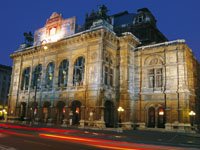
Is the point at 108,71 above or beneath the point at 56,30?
beneath

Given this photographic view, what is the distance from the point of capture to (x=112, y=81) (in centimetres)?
3519

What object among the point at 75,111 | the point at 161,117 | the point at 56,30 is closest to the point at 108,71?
the point at 75,111

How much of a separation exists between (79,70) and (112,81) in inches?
234

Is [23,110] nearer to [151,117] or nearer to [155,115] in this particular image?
[151,117]

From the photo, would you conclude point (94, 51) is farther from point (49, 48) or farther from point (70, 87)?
point (49, 48)

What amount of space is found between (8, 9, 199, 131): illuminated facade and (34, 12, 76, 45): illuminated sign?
273 millimetres

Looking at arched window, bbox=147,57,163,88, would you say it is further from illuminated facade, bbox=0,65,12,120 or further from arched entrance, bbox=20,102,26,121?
illuminated facade, bbox=0,65,12,120

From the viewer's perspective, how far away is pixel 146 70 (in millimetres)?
35844

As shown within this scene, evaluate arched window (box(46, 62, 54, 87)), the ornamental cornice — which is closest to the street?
the ornamental cornice

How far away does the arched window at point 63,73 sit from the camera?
121 feet

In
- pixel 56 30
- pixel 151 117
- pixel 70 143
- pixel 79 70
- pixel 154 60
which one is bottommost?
pixel 70 143

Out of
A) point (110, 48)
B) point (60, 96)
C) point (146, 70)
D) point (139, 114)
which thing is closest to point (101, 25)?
point (110, 48)

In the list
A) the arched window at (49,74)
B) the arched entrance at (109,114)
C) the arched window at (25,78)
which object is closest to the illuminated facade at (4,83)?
the arched window at (25,78)

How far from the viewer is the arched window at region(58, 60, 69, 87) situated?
36869mm
